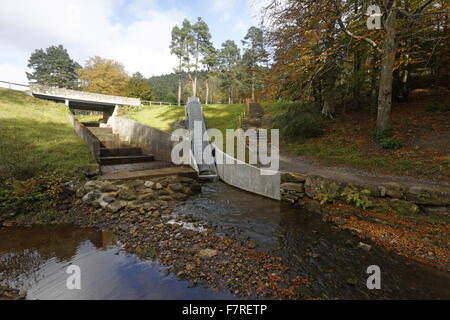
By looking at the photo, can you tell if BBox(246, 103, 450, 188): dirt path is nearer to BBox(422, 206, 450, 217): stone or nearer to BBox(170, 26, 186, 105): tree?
BBox(422, 206, 450, 217): stone

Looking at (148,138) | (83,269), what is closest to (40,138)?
(148,138)

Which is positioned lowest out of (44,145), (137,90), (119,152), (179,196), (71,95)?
(179,196)

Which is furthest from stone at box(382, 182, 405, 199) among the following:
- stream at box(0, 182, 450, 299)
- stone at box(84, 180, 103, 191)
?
stone at box(84, 180, 103, 191)

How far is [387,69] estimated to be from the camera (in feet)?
27.5

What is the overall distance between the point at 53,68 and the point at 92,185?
2454 inches

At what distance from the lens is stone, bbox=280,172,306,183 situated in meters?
7.08

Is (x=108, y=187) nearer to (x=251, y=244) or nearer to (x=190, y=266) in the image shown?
(x=190, y=266)

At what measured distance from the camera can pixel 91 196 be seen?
21.4ft

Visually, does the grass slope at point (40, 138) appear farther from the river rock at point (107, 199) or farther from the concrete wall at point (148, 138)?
the concrete wall at point (148, 138)

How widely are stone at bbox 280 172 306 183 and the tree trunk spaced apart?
16.4ft
